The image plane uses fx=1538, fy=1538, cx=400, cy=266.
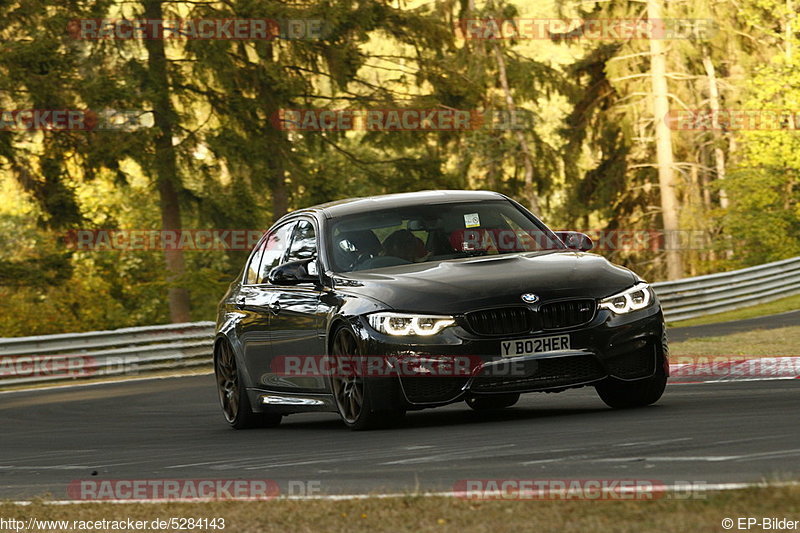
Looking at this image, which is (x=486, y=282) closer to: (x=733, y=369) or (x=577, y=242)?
(x=577, y=242)

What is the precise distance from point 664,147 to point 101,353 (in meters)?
29.2

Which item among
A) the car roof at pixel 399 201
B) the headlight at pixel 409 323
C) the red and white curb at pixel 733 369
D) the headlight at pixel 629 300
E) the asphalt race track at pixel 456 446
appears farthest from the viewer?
the red and white curb at pixel 733 369

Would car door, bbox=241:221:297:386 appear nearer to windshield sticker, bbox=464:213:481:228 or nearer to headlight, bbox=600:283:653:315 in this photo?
windshield sticker, bbox=464:213:481:228

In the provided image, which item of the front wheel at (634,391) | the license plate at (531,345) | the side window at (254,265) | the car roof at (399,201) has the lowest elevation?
the front wheel at (634,391)

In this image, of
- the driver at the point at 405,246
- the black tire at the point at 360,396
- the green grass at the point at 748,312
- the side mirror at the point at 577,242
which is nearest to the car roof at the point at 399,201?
the driver at the point at 405,246

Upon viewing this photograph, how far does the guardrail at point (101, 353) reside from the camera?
80.6 ft

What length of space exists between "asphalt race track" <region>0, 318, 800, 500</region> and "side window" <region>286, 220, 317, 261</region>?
1.34 m

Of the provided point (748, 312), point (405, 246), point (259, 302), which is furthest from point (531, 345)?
point (748, 312)

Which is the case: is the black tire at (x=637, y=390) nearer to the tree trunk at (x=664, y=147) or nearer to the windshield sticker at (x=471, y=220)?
the windshield sticker at (x=471, y=220)

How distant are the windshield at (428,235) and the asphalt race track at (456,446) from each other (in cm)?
121

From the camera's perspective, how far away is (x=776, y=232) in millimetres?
49344

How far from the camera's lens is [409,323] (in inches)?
388

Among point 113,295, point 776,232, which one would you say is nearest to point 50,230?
point 113,295

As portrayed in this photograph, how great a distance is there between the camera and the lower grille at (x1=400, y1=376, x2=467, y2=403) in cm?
988
